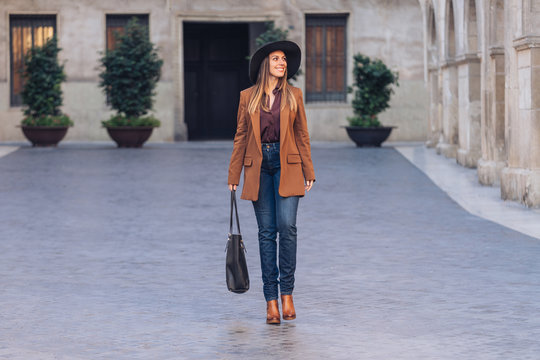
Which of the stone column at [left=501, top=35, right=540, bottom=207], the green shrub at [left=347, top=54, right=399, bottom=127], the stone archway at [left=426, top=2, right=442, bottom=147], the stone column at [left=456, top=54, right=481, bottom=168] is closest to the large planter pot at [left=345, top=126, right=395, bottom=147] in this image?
the green shrub at [left=347, top=54, right=399, bottom=127]

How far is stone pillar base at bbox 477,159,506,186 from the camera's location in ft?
57.2

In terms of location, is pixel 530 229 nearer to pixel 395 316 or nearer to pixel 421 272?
pixel 421 272

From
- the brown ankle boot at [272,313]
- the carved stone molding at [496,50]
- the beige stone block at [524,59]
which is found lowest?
the brown ankle boot at [272,313]

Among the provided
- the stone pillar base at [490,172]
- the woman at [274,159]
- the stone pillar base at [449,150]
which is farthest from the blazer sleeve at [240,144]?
the stone pillar base at [449,150]

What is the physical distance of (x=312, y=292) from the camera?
8.14 metres

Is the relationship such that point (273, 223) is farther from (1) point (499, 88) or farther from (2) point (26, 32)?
(2) point (26, 32)

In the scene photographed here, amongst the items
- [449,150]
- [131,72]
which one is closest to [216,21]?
[131,72]

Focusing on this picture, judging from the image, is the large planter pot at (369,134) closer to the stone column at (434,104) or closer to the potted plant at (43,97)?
the stone column at (434,104)

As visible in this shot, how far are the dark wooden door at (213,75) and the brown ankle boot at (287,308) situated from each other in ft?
95.1

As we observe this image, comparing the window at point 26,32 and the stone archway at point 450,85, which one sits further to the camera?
the window at point 26,32

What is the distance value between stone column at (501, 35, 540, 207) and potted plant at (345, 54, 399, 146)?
13.6m

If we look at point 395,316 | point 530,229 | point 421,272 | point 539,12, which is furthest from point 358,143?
point 395,316

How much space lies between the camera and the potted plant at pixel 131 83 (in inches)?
1166

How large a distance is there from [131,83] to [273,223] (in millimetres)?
23425
